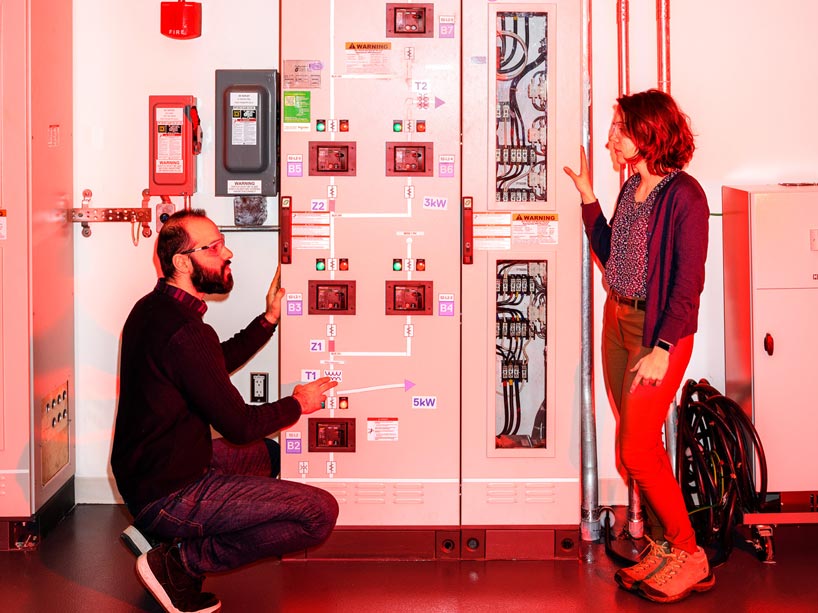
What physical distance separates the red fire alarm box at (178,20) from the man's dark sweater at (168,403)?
1.60 m

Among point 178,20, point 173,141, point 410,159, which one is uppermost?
point 178,20

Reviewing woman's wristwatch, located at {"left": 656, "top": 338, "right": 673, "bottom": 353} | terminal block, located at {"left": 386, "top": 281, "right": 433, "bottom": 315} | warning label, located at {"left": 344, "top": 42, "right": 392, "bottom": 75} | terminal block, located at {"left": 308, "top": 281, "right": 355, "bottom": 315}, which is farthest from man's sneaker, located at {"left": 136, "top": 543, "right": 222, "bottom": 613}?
warning label, located at {"left": 344, "top": 42, "right": 392, "bottom": 75}

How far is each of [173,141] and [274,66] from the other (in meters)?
0.60

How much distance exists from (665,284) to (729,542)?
3.91 feet

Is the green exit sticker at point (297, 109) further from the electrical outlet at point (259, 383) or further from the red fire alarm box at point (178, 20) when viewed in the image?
the electrical outlet at point (259, 383)

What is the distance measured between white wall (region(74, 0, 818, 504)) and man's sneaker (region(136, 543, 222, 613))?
1386 mm

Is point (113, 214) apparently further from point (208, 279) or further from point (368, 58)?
point (368, 58)

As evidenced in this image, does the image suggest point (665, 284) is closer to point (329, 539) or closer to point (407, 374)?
Answer: point (407, 374)

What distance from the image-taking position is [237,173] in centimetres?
422

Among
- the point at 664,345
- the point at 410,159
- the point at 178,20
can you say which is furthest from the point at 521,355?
the point at 178,20

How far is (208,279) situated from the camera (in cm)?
339

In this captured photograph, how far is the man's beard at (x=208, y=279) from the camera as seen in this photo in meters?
3.38

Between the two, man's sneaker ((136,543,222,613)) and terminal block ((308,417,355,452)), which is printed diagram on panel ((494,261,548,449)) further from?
man's sneaker ((136,543,222,613))

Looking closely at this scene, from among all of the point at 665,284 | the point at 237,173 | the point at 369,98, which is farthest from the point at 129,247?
the point at 665,284
